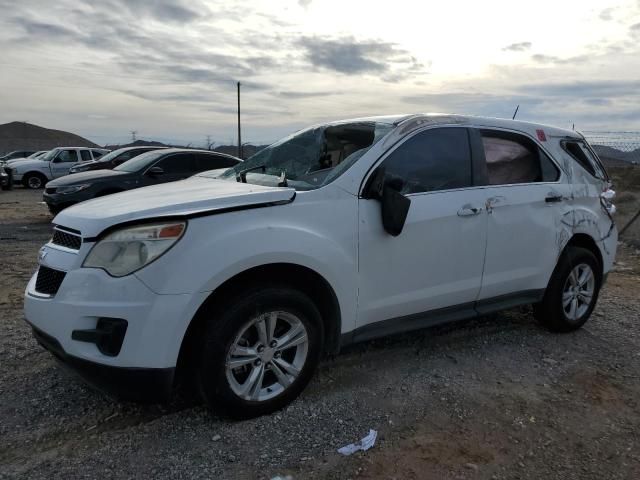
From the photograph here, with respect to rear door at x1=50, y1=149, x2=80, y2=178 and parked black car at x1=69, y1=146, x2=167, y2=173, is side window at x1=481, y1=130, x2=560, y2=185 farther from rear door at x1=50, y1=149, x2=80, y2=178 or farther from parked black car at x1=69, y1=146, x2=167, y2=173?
rear door at x1=50, y1=149, x2=80, y2=178

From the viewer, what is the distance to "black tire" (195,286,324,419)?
A: 9.56 feet

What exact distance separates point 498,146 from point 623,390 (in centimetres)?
200

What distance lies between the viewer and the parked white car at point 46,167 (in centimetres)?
2122

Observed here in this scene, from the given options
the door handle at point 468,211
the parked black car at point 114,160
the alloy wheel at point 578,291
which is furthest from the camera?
the parked black car at point 114,160

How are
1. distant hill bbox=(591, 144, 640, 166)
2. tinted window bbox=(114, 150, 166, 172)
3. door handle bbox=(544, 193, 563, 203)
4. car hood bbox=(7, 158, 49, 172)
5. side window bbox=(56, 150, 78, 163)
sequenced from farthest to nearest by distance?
side window bbox=(56, 150, 78, 163), car hood bbox=(7, 158, 49, 172), distant hill bbox=(591, 144, 640, 166), tinted window bbox=(114, 150, 166, 172), door handle bbox=(544, 193, 563, 203)

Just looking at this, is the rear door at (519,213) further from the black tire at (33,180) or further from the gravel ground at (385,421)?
the black tire at (33,180)

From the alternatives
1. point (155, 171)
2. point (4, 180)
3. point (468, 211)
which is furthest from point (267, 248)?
point (4, 180)

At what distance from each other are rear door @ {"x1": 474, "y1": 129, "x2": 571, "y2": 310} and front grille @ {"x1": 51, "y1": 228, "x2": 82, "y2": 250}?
9.17 ft

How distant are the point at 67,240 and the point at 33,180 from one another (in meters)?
21.0

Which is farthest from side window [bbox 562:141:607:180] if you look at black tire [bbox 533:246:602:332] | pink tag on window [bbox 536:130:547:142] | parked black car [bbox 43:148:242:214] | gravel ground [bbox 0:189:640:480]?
parked black car [bbox 43:148:242:214]

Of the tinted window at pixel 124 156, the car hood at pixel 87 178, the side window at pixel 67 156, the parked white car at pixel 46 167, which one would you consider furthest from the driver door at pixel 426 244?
the side window at pixel 67 156

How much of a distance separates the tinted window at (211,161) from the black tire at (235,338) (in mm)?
8485

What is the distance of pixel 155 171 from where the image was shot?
1053 cm

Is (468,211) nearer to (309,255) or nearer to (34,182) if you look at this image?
(309,255)
